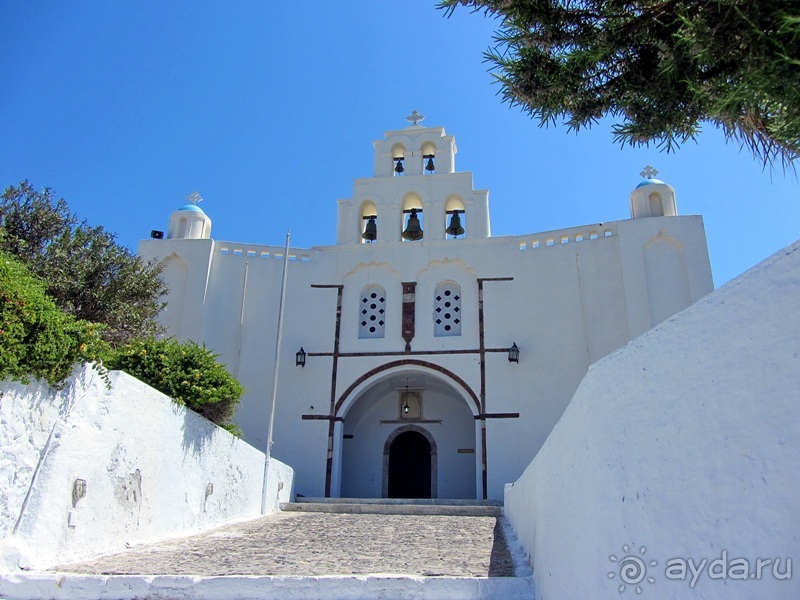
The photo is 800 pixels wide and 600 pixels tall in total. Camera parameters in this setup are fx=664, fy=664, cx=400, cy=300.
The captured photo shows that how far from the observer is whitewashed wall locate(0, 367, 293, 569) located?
433 centimetres

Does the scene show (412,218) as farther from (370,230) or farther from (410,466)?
(410,466)

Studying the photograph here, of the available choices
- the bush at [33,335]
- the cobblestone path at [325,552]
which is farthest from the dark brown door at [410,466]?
the bush at [33,335]

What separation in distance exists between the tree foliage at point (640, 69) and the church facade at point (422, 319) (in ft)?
31.6

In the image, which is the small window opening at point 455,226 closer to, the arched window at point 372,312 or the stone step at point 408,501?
the arched window at point 372,312

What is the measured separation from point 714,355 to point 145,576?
3603 millimetres

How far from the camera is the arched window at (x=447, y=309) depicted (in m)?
14.8

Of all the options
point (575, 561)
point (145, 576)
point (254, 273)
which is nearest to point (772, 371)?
point (575, 561)

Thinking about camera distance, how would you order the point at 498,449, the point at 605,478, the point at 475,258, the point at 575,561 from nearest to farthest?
the point at 605,478, the point at 575,561, the point at 498,449, the point at 475,258

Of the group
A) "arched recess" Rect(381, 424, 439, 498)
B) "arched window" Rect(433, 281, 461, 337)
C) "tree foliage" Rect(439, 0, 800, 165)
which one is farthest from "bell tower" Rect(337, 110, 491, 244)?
"tree foliage" Rect(439, 0, 800, 165)

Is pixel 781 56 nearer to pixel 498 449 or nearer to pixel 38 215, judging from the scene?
pixel 38 215

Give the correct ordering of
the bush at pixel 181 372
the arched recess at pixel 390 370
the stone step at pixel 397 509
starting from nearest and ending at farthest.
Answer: the bush at pixel 181 372 → the stone step at pixel 397 509 → the arched recess at pixel 390 370

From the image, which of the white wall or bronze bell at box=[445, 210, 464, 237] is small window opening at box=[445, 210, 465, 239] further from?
the white wall

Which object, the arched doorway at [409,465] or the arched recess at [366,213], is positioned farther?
the arched recess at [366,213]

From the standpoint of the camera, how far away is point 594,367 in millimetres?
3479
